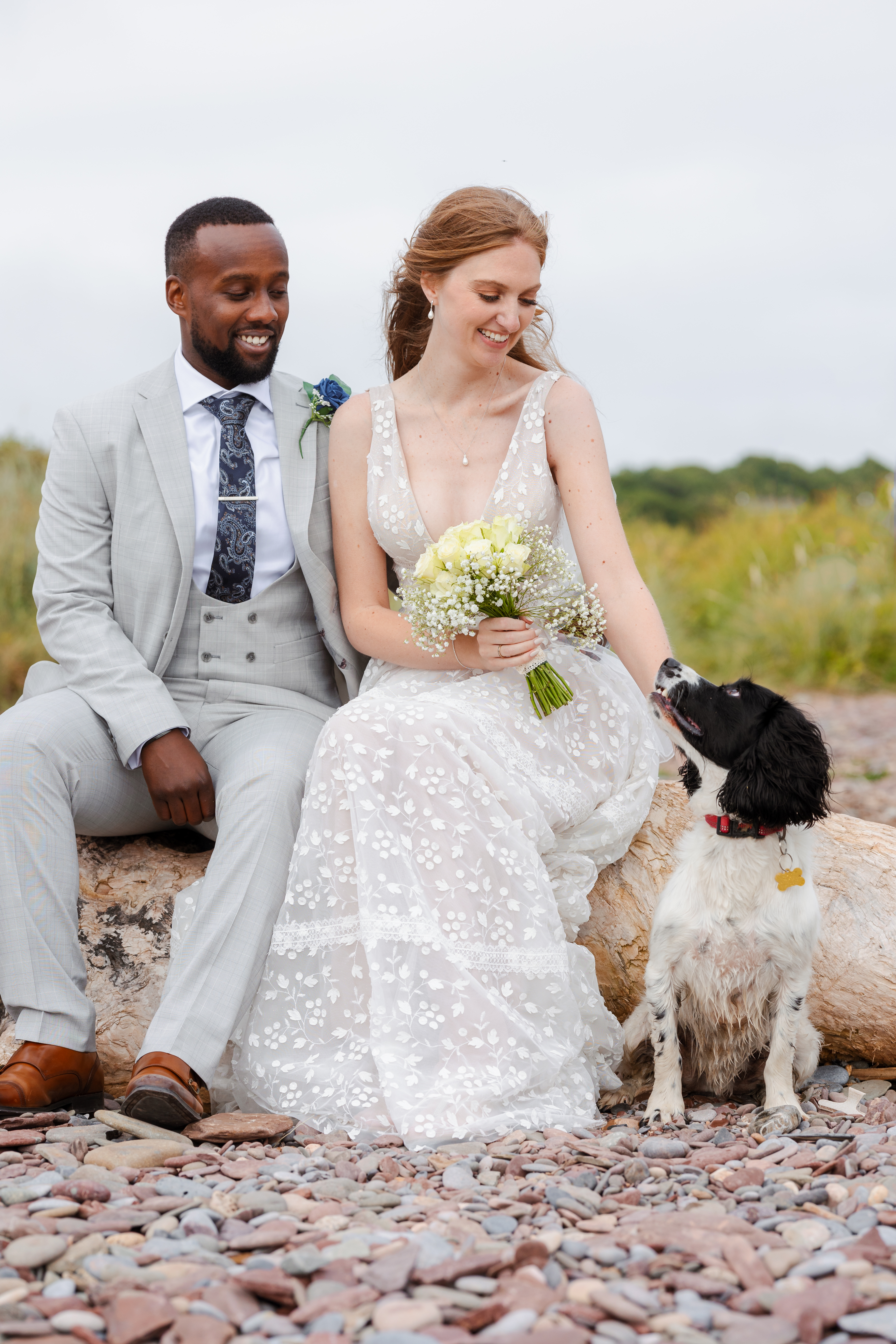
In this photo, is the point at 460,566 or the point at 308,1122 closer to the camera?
the point at 308,1122

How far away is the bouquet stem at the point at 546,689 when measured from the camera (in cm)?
392

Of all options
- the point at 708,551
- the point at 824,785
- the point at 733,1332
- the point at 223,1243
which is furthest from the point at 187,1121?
the point at 708,551

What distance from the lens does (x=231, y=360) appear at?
425cm

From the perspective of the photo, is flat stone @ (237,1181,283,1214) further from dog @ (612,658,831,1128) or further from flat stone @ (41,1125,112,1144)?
dog @ (612,658,831,1128)

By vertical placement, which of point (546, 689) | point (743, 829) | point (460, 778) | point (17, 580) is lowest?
point (743, 829)

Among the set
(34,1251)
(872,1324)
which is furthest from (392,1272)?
(872,1324)

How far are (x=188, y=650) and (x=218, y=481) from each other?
583mm

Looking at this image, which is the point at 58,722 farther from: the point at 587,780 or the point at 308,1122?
the point at 587,780

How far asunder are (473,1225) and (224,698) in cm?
211

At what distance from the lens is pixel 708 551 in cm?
1739

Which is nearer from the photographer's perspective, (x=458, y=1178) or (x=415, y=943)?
(x=458, y=1178)

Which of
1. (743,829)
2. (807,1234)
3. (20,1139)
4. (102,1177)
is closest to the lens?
(807,1234)

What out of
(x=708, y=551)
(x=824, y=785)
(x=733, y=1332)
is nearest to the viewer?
(x=733, y=1332)

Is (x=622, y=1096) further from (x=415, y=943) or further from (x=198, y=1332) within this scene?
(x=198, y=1332)
